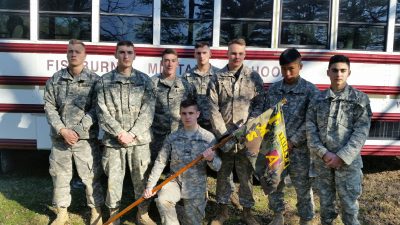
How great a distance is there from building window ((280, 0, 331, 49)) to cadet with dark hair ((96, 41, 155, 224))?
1.95m

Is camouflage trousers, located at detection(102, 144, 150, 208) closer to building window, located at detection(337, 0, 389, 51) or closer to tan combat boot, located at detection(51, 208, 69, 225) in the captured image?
tan combat boot, located at detection(51, 208, 69, 225)

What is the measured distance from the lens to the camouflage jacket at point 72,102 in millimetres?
3818

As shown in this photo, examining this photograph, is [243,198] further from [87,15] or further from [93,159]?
[87,15]

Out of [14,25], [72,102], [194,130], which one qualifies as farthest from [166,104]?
[14,25]

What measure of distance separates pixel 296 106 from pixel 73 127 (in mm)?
1962

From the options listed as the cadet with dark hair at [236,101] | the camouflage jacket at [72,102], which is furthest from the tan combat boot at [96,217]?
the cadet with dark hair at [236,101]

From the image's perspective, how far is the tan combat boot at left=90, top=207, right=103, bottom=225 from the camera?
393 centimetres

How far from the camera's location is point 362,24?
16.3ft

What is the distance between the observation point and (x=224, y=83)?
149 inches

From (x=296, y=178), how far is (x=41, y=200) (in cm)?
272

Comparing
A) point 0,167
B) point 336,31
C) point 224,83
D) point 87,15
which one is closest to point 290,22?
point 336,31

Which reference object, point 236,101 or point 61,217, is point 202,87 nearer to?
point 236,101

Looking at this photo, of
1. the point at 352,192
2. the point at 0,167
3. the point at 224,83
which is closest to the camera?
the point at 352,192

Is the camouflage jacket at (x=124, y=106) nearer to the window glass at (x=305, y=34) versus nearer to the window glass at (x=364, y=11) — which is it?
the window glass at (x=305, y=34)
